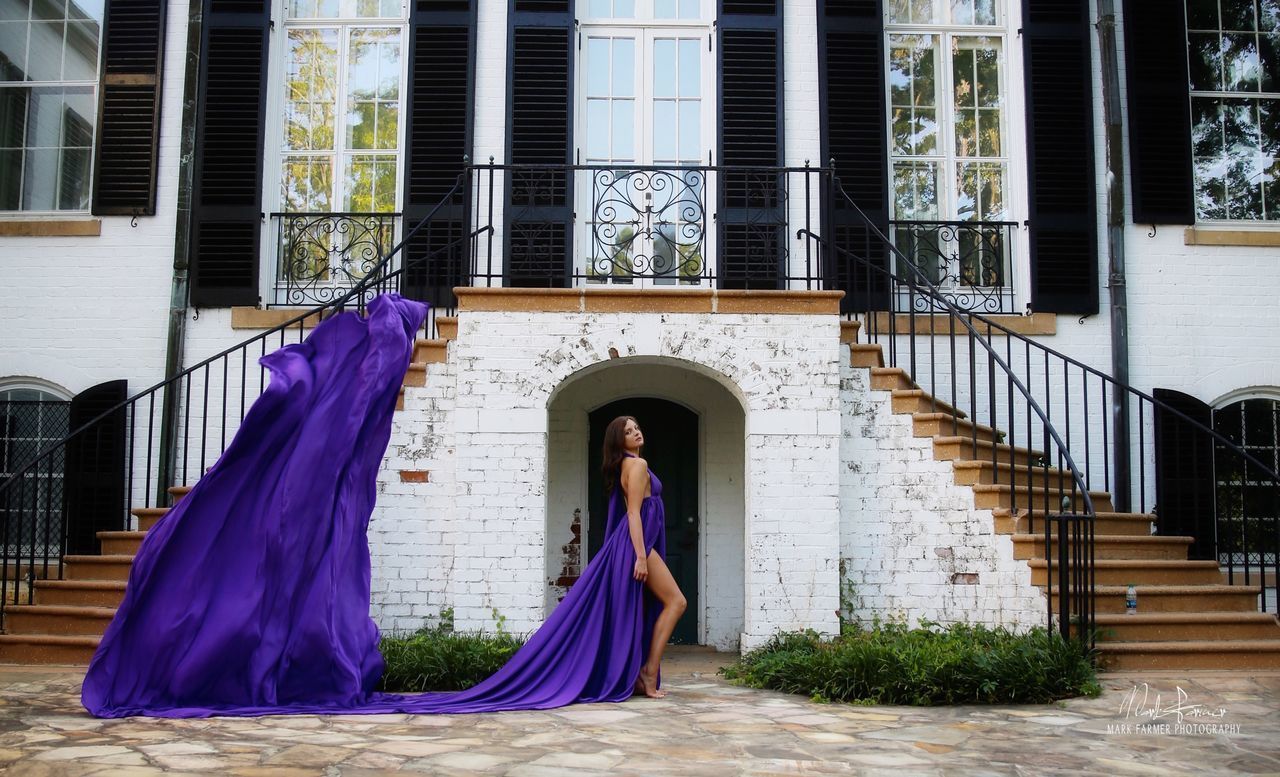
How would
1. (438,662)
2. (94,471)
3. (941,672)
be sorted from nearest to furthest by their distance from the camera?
1. (941,672)
2. (438,662)
3. (94,471)

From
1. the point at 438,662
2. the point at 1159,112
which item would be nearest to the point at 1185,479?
the point at 1159,112

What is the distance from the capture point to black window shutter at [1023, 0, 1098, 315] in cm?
970

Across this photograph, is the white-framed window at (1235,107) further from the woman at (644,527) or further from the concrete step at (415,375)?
the concrete step at (415,375)

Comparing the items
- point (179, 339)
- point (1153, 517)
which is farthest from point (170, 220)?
point (1153, 517)

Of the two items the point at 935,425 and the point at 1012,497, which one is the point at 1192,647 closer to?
the point at 1012,497

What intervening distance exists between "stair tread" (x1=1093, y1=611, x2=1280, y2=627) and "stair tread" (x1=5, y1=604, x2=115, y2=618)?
244 inches

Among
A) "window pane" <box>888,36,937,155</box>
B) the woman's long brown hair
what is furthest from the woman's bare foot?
"window pane" <box>888,36,937,155</box>

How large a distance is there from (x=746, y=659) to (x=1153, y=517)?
3.26m

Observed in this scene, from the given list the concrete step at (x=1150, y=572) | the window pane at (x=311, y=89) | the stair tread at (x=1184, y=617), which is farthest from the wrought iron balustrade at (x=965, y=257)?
the window pane at (x=311, y=89)

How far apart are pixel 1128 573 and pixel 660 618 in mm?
3374

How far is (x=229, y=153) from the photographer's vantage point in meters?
9.64

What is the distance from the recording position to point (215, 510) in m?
6.34

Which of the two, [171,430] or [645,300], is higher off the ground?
[645,300]

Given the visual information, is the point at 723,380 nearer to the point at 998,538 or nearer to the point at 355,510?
the point at 998,538
